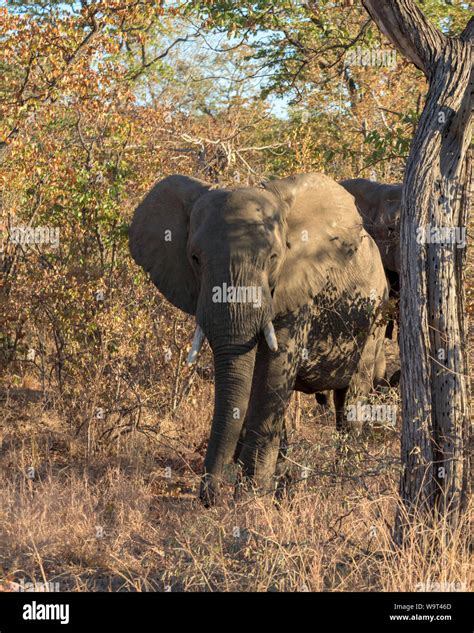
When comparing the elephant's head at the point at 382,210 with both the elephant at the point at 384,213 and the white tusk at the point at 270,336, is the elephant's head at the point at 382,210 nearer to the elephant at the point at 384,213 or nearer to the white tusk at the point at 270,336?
the elephant at the point at 384,213

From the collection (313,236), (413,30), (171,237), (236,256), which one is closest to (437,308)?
(413,30)

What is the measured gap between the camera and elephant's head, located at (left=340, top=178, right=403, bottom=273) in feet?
37.4

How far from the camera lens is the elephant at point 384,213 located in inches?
449

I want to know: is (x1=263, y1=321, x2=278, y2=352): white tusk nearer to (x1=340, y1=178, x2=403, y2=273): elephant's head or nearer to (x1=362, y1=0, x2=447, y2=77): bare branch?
(x1=362, y1=0, x2=447, y2=77): bare branch

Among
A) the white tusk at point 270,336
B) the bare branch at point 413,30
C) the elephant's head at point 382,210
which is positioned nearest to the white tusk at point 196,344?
the white tusk at point 270,336

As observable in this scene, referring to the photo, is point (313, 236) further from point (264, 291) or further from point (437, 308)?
point (437, 308)

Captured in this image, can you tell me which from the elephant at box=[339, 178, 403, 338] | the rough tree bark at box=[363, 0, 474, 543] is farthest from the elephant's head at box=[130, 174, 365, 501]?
the rough tree bark at box=[363, 0, 474, 543]

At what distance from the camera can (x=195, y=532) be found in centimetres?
706

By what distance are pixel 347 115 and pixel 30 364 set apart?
327 inches

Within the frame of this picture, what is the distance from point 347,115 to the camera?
1814 cm

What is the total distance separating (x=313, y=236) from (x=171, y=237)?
1.39m

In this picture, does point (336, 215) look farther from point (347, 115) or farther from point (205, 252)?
point (347, 115)

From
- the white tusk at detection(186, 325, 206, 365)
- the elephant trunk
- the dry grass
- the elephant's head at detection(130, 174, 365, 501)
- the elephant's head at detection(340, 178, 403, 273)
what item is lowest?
the dry grass

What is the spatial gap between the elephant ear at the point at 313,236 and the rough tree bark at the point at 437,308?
92.1 inches
